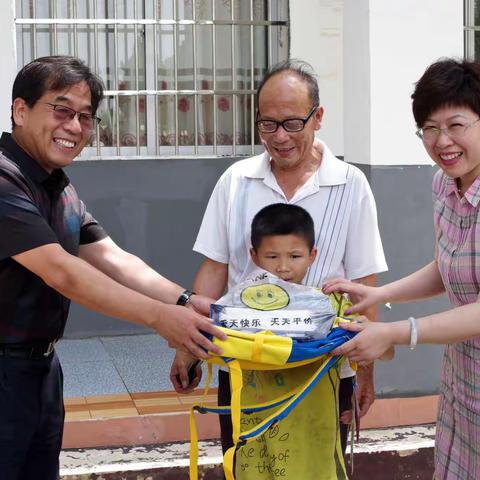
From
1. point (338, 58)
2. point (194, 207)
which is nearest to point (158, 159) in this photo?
point (194, 207)

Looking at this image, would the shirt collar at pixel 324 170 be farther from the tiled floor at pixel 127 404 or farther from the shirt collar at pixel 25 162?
the tiled floor at pixel 127 404

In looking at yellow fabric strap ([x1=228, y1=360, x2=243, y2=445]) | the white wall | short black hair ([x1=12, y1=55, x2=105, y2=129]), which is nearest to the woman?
yellow fabric strap ([x1=228, y1=360, x2=243, y2=445])

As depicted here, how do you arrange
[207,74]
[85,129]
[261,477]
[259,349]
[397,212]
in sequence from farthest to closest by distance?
1. [207,74]
2. [397,212]
3. [85,129]
4. [261,477]
5. [259,349]

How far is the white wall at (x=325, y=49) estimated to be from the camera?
6.44 metres

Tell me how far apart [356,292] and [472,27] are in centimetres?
410

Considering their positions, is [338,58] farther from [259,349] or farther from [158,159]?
[259,349]

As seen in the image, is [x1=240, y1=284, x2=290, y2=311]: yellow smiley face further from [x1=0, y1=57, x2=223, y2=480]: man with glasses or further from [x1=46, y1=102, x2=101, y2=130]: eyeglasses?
[x1=46, y1=102, x2=101, y2=130]: eyeglasses

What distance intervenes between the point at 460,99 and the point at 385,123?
2.37 meters

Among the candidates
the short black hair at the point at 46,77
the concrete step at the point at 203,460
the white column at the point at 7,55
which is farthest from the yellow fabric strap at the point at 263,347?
the white column at the point at 7,55

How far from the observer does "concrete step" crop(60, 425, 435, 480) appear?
15.3ft

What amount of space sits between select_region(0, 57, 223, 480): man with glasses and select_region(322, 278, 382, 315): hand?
0.45m

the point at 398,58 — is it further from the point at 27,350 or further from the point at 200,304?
the point at 27,350

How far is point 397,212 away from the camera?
5.30m

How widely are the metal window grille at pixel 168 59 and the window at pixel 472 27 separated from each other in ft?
4.15
